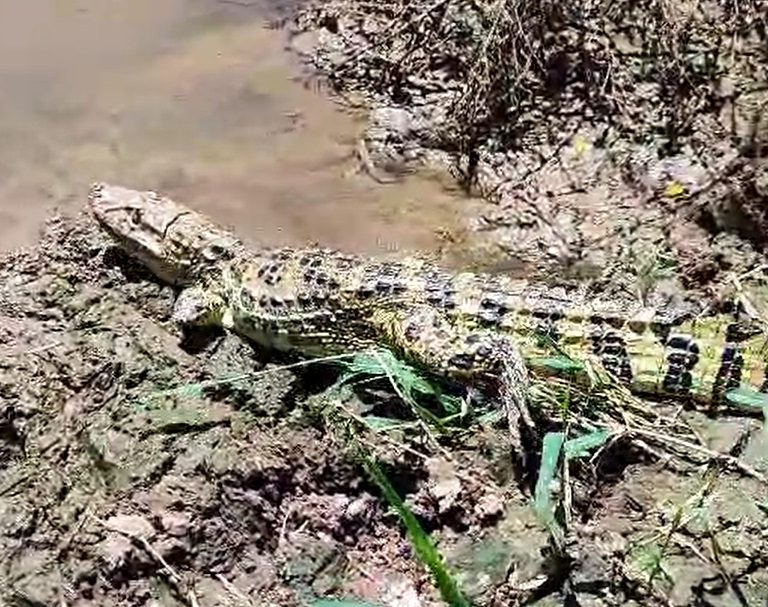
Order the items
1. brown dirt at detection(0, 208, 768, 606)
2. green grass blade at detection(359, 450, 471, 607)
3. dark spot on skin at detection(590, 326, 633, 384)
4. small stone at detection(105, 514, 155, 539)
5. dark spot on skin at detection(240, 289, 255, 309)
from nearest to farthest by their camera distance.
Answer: green grass blade at detection(359, 450, 471, 607) → brown dirt at detection(0, 208, 768, 606) → small stone at detection(105, 514, 155, 539) → dark spot on skin at detection(590, 326, 633, 384) → dark spot on skin at detection(240, 289, 255, 309)

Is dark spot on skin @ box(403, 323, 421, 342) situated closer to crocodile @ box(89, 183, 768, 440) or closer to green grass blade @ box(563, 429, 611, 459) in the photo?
crocodile @ box(89, 183, 768, 440)

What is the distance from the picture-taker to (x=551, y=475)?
11.8 ft

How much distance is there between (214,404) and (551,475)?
1.28m

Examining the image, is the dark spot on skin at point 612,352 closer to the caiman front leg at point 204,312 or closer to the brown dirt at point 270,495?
the brown dirt at point 270,495

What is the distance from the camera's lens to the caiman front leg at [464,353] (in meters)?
3.98

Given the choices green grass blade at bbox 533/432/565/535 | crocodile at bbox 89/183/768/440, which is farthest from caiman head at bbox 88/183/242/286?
green grass blade at bbox 533/432/565/535

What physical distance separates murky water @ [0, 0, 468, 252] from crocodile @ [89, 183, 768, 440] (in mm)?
219

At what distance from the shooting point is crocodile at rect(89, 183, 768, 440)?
4020 mm

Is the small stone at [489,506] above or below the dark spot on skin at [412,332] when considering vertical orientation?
below

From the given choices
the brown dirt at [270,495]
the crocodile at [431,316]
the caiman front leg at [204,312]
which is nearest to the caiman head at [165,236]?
the crocodile at [431,316]

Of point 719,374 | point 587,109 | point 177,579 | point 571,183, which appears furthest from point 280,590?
point 587,109

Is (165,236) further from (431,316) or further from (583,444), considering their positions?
(583,444)

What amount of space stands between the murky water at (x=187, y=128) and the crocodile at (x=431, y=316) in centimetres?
22

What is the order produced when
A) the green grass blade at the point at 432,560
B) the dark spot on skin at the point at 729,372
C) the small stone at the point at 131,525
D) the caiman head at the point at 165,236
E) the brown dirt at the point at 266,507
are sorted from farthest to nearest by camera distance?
the caiman head at the point at 165,236 → the dark spot on skin at the point at 729,372 → the small stone at the point at 131,525 → the brown dirt at the point at 266,507 → the green grass blade at the point at 432,560
